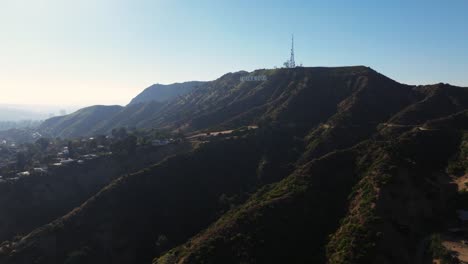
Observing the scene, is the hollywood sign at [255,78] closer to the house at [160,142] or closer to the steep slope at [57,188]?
the house at [160,142]

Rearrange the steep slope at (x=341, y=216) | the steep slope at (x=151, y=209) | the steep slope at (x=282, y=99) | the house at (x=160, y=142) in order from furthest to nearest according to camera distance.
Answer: the steep slope at (x=282, y=99) < the house at (x=160, y=142) < the steep slope at (x=151, y=209) < the steep slope at (x=341, y=216)

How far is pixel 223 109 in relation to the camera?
135875mm

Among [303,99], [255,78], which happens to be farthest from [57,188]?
[255,78]

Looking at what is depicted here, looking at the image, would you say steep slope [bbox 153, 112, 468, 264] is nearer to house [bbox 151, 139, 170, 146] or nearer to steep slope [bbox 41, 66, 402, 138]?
house [bbox 151, 139, 170, 146]

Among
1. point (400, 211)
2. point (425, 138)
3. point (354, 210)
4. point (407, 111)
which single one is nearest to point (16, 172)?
point (354, 210)

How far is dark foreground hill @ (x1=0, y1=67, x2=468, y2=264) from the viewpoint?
141ft

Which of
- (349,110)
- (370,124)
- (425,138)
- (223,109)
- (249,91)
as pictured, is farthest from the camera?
(249,91)

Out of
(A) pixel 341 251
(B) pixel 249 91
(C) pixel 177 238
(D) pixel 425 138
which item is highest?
(B) pixel 249 91

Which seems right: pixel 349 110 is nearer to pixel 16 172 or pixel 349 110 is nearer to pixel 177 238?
pixel 177 238

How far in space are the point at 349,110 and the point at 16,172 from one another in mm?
83111

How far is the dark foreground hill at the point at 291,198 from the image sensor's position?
4294 cm

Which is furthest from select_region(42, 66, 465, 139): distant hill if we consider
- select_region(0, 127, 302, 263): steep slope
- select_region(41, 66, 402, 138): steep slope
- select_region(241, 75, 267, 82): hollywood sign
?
select_region(0, 127, 302, 263): steep slope

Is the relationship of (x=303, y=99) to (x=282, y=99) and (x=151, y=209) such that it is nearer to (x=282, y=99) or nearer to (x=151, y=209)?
(x=282, y=99)

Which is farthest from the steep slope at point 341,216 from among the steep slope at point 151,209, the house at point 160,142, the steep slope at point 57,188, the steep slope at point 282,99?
the steep slope at point 282,99
